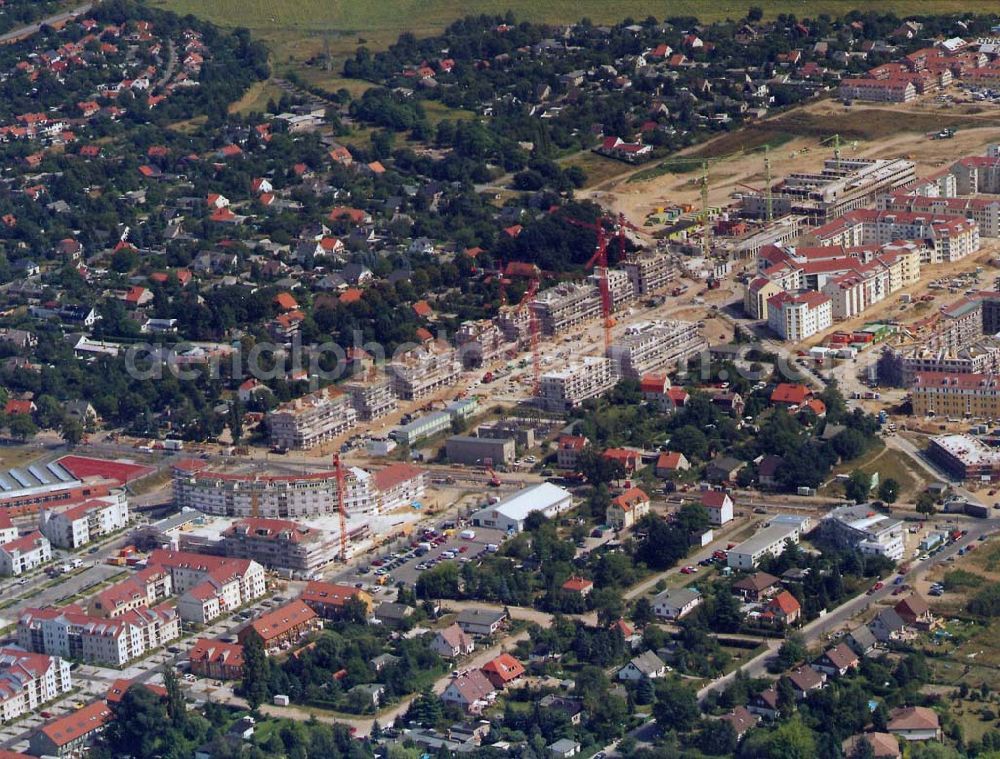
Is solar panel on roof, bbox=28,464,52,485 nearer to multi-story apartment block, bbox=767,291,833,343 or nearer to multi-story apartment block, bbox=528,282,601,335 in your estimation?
multi-story apartment block, bbox=528,282,601,335

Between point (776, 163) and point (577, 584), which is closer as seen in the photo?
point (577, 584)

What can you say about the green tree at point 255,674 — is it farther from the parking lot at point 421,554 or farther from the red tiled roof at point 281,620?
the parking lot at point 421,554

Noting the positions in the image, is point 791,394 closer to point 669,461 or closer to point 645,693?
point 669,461

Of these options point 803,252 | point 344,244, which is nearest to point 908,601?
point 803,252

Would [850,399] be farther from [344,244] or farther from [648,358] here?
[344,244]

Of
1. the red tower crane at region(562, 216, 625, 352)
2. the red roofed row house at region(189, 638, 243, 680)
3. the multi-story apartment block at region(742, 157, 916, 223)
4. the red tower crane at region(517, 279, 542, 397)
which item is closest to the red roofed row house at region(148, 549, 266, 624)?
the red roofed row house at region(189, 638, 243, 680)

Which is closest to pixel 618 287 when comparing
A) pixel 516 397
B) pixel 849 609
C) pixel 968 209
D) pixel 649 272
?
pixel 649 272
